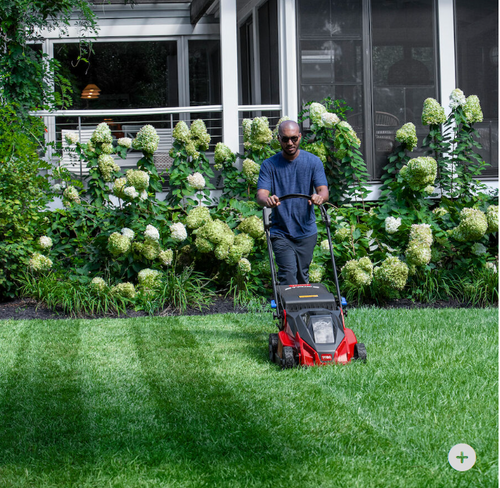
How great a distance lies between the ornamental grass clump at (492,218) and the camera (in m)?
A: 7.59

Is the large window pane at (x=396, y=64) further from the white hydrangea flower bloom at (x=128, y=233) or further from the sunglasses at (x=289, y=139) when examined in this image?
the sunglasses at (x=289, y=139)

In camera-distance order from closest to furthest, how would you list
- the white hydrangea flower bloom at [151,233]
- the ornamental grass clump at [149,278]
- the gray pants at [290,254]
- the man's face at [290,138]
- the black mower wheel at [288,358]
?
the black mower wheel at [288,358], the man's face at [290,138], the gray pants at [290,254], the white hydrangea flower bloom at [151,233], the ornamental grass clump at [149,278]

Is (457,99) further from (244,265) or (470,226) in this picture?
(244,265)

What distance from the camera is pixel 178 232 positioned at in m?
7.68

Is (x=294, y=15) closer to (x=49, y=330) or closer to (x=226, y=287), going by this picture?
(x=226, y=287)

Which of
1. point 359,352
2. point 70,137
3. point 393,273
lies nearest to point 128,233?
point 70,137

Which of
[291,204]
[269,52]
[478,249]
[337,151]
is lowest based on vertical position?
[478,249]

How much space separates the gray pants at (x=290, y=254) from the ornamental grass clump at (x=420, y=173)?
2527 mm

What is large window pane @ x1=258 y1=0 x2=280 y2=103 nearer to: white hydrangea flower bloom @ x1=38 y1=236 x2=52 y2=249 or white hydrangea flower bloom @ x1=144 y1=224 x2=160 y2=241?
white hydrangea flower bloom @ x1=144 y1=224 x2=160 y2=241

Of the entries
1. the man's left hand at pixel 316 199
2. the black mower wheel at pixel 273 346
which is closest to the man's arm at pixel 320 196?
the man's left hand at pixel 316 199

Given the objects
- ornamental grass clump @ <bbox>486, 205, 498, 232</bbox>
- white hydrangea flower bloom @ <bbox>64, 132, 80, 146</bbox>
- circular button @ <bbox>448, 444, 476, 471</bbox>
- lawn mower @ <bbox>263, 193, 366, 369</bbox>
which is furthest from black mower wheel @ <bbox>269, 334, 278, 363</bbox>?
white hydrangea flower bloom @ <bbox>64, 132, 80, 146</bbox>

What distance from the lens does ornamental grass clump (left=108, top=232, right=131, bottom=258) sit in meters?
7.47

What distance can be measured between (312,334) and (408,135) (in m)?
4.77

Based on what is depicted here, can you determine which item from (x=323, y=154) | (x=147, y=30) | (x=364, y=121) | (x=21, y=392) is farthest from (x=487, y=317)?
(x=147, y=30)
